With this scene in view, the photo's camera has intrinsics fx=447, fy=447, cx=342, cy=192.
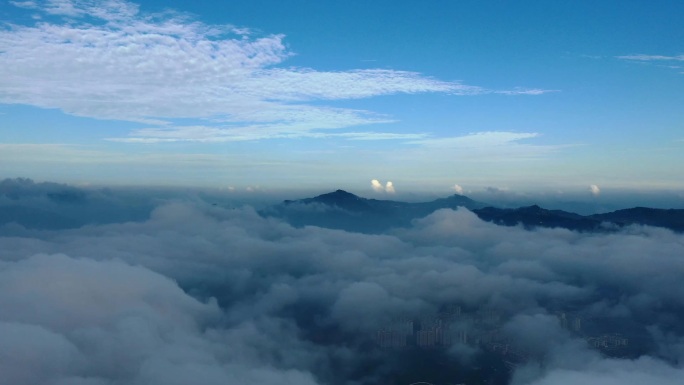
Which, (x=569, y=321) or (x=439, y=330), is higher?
(x=569, y=321)

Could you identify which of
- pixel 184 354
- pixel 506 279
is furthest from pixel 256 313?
pixel 506 279

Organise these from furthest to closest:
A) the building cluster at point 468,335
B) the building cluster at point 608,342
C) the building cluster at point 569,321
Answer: the building cluster at point 569,321, the building cluster at point 608,342, the building cluster at point 468,335

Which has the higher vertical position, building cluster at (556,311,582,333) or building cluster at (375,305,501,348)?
building cluster at (556,311,582,333)

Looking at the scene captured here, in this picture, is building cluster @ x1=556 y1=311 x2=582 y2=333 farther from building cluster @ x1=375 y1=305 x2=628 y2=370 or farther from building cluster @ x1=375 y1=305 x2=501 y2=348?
building cluster @ x1=375 y1=305 x2=501 y2=348

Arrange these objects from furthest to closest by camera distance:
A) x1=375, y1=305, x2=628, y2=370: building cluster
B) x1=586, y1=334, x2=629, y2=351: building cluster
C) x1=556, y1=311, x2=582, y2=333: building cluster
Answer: x1=556, y1=311, x2=582, y2=333: building cluster → x1=586, y1=334, x2=629, y2=351: building cluster → x1=375, y1=305, x2=628, y2=370: building cluster

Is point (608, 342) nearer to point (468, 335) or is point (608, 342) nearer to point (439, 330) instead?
point (468, 335)

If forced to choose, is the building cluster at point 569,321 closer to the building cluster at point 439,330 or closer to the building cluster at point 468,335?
the building cluster at point 468,335

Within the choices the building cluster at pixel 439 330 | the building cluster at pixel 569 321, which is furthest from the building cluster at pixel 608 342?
the building cluster at pixel 439 330

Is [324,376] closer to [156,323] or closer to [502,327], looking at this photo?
[156,323]

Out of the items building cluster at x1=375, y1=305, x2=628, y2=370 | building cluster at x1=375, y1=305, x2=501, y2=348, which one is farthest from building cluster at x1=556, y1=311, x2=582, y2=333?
building cluster at x1=375, y1=305, x2=501, y2=348

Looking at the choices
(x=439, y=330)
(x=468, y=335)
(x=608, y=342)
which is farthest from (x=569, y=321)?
(x=439, y=330)

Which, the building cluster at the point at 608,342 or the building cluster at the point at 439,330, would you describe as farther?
the building cluster at the point at 439,330

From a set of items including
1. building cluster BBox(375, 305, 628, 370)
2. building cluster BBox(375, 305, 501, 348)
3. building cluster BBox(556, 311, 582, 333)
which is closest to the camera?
building cluster BBox(375, 305, 628, 370)
